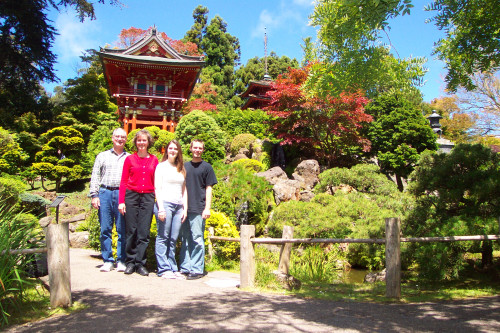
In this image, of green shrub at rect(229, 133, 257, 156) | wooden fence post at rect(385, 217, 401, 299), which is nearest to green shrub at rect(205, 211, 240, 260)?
wooden fence post at rect(385, 217, 401, 299)

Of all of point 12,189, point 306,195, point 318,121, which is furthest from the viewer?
point 318,121

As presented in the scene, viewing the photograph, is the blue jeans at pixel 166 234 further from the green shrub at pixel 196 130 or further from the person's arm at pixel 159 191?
the green shrub at pixel 196 130

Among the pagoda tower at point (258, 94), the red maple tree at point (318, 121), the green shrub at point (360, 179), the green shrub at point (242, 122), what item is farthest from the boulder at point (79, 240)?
the pagoda tower at point (258, 94)

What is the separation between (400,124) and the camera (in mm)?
13742

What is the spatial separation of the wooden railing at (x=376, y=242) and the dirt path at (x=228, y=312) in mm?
314

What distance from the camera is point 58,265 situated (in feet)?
9.97

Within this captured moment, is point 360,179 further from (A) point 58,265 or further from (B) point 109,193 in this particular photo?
(A) point 58,265

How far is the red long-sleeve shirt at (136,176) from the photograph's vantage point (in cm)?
415

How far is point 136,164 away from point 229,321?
7.15 feet

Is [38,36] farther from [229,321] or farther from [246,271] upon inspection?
[229,321]

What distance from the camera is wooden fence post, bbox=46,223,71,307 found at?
3.03 meters

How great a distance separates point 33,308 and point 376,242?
3349mm

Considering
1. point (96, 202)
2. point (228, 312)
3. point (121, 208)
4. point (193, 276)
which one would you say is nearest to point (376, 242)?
point (228, 312)

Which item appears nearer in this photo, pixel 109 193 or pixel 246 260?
pixel 246 260
